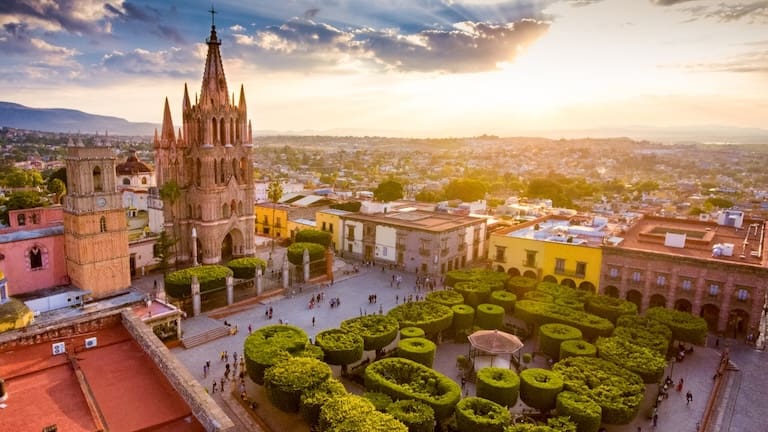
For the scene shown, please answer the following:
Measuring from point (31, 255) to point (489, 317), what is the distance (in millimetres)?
35783

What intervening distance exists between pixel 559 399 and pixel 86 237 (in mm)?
34936

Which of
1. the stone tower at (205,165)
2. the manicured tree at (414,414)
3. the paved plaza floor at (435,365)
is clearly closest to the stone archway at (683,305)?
the paved plaza floor at (435,365)

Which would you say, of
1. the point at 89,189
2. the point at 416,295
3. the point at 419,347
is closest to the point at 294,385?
the point at 419,347

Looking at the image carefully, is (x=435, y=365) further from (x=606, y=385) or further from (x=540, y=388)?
(x=606, y=385)

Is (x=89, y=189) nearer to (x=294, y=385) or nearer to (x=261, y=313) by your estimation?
(x=261, y=313)

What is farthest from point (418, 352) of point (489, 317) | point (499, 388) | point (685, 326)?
point (685, 326)

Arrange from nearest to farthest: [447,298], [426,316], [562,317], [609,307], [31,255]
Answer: [426,316] < [562,317] < [609,307] < [447,298] < [31,255]

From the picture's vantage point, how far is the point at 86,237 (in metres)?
35.6

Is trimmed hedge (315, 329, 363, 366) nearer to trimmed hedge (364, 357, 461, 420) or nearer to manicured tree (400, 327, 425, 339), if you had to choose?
trimmed hedge (364, 357, 461, 420)

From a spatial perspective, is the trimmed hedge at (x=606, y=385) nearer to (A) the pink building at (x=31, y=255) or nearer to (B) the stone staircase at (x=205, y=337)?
(B) the stone staircase at (x=205, y=337)

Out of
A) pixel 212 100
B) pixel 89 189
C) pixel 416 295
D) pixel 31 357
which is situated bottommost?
pixel 416 295

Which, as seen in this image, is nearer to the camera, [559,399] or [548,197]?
[559,399]

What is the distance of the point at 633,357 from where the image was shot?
26844 mm

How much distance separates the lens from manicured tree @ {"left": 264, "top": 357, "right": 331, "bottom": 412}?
22359mm
